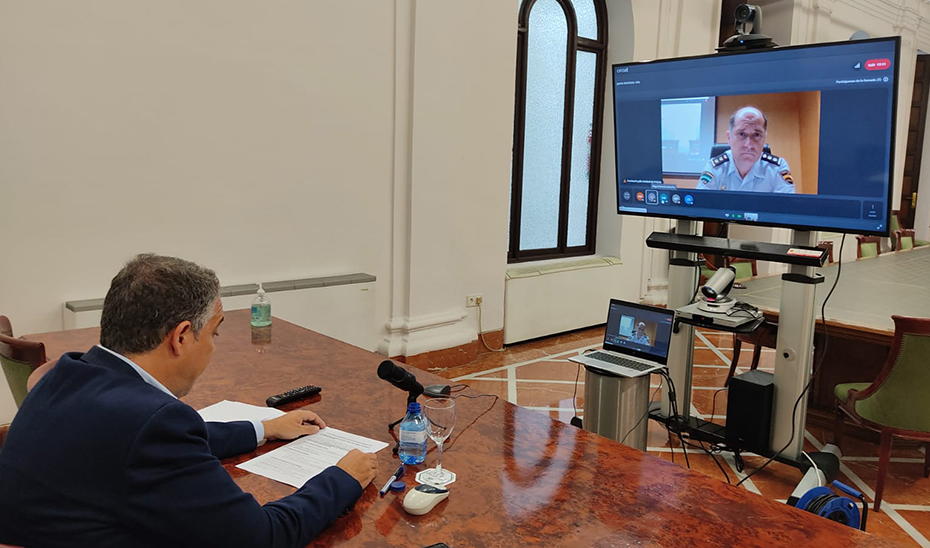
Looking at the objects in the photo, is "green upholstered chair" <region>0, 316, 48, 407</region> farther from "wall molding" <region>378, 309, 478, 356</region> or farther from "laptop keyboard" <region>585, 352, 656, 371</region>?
"wall molding" <region>378, 309, 478, 356</region>

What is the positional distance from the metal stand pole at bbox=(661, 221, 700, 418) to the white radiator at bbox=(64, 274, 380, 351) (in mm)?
1869

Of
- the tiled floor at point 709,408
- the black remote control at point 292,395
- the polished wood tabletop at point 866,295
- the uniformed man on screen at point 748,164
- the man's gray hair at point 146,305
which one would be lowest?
the tiled floor at point 709,408

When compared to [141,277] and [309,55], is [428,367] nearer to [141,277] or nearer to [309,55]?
[309,55]

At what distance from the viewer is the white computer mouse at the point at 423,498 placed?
4.59 ft

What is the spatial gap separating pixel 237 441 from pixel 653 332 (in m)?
1.86

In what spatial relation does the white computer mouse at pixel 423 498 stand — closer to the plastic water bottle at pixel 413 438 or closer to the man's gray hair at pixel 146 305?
the plastic water bottle at pixel 413 438

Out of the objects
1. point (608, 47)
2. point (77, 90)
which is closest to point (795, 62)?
point (77, 90)

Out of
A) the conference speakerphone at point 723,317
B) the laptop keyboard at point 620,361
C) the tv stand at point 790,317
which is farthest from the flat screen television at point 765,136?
the laptop keyboard at point 620,361

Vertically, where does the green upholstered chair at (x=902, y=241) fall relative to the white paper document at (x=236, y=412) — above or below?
above

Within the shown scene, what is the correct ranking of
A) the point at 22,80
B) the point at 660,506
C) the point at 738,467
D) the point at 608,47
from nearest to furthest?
1. the point at 660,506
2. the point at 22,80
3. the point at 738,467
4. the point at 608,47

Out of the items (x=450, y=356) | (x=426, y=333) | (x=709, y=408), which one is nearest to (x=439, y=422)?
(x=709, y=408)

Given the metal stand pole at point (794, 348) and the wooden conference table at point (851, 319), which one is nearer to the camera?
the metal stand pole at point (794, 348)

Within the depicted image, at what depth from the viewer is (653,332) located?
295 cm

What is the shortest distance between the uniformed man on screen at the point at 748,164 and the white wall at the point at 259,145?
2.13 m
